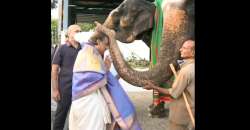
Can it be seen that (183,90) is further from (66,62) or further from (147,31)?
(66,62)

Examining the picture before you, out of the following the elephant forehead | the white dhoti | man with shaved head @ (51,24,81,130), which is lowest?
the white dhoti

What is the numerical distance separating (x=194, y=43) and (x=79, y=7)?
1.03m

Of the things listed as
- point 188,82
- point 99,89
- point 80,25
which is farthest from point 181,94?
point 80,25

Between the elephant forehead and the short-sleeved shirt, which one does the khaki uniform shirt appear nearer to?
the elephant forehead

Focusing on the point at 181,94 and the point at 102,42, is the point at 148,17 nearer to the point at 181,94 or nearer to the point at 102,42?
the point at 102,42

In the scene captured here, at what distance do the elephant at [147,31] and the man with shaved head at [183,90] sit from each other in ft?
0.24

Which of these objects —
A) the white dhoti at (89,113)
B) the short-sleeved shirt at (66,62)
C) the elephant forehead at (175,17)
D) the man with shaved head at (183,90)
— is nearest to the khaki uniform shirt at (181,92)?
the man with shaved head at (183,90)

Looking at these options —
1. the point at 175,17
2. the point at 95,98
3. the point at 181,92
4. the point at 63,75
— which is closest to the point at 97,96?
the point at 95,98

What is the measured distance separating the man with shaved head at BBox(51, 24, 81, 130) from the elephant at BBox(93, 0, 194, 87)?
31 centimetres

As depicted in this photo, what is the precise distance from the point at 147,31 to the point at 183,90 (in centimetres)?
60

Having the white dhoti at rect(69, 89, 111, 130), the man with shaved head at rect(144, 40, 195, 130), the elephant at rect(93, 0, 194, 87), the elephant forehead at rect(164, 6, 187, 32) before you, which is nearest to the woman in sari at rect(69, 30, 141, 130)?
the white dhoti at rect(69, 89, 111, 130)

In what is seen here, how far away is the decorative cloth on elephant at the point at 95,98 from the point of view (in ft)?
11.0

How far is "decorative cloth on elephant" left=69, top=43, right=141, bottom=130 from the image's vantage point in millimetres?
3340

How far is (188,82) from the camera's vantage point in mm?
3387
